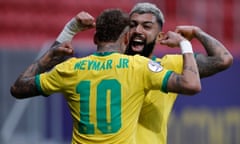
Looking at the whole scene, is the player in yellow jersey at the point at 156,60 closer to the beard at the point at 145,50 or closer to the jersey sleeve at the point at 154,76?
the beard at the point at 145,50

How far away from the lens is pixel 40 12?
32.9 ft

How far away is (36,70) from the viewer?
5.11 metres

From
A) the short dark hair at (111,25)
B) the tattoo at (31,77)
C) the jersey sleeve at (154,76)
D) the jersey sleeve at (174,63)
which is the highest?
the short dark hair at (111,25)

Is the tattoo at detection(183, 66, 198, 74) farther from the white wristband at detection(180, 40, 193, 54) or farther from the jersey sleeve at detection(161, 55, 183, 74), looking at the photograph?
the jersey sleeve at detection(161, 55, 183, 74)

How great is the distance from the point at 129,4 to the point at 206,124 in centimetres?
190

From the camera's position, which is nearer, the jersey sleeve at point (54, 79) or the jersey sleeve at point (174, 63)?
the jersey sleeve at point (54, 79)

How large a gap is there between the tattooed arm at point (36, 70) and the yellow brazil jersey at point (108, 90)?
6.1 inches

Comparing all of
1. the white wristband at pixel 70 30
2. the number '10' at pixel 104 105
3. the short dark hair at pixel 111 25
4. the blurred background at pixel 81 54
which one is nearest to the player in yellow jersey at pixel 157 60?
the white wristband at pixel 70 30

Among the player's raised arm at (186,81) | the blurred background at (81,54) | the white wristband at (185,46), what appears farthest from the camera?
the blurred background at (81,54)

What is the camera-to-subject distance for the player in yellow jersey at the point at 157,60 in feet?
17.1

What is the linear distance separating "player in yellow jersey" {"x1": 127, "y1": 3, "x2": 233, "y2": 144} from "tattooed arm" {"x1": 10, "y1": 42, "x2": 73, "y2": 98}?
0.55 meters

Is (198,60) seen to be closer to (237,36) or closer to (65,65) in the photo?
(65,65)

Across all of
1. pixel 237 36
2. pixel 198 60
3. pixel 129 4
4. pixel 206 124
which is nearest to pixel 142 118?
pixel 198 60

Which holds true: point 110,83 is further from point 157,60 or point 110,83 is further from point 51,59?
point 157,60
